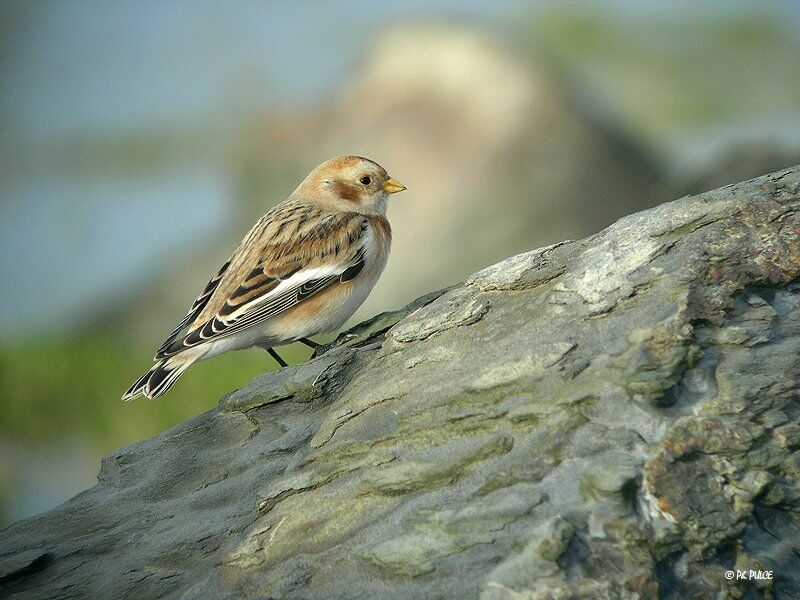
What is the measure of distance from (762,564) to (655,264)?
1184 millimetres

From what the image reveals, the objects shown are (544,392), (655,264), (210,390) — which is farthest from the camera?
(210,390)

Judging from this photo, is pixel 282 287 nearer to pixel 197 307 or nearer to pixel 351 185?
pixel 197 307

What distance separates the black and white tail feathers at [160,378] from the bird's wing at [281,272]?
0.06 meters

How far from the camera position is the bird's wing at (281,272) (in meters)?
5.46

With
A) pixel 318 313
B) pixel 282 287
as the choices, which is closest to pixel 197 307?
pixel 282 287

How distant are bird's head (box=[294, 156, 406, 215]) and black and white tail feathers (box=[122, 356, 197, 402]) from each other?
158 centimetres

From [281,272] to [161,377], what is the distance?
0.91 m

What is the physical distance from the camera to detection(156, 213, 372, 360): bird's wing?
17.9 feet

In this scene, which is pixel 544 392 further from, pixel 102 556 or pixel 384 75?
pixel 384 75

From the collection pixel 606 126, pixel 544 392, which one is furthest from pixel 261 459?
pixel 606 126

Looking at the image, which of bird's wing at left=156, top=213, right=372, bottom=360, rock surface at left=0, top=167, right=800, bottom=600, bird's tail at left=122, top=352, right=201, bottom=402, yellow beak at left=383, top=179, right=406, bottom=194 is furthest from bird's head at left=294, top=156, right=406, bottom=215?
rock surface at left=0, top=167, right=800, bottom=600

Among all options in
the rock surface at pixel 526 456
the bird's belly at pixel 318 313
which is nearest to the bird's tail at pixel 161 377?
the bird's belly at pixel 318 313

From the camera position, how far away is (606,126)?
11.6 m

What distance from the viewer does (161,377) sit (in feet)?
17.5
